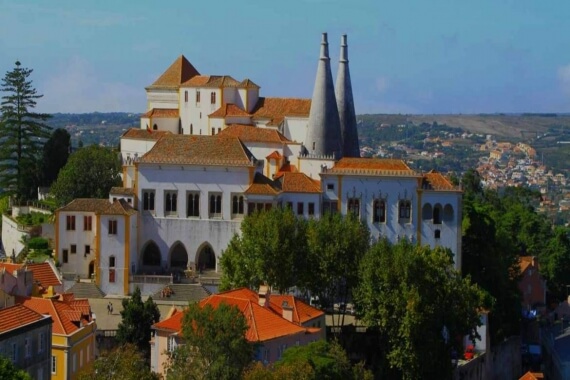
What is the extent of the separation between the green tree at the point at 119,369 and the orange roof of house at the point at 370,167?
25.8 meters

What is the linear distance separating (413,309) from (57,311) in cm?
1514

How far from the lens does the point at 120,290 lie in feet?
229

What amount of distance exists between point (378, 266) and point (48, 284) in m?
14.6

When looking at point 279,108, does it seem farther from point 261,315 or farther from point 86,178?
point 261,315

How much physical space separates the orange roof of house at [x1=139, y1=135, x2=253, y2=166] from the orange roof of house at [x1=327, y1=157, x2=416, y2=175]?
445 centimetres

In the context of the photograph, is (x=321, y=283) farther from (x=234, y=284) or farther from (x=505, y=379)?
(x=505, y=379)

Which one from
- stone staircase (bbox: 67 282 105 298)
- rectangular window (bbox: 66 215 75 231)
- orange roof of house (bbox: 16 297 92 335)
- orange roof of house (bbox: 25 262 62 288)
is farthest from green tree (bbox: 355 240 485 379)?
rectangular window (bbox: 66 215 75 231)

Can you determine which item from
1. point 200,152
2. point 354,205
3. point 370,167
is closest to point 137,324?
point 200,152

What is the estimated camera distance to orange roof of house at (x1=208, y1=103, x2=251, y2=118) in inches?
3415

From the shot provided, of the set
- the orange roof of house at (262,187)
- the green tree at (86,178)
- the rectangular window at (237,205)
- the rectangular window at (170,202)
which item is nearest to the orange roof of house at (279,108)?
the green tree at (86,178)

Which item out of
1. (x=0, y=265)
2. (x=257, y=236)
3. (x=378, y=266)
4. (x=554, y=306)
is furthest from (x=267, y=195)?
(x=554, y=306)

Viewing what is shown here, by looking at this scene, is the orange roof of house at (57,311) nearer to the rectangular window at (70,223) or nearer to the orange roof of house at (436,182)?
the rectangular window at (70,223)

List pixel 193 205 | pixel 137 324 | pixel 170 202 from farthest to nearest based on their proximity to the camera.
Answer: pixel 170 202 < pixel 193 205 < pixel 137 324

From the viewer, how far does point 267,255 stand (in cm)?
6475
